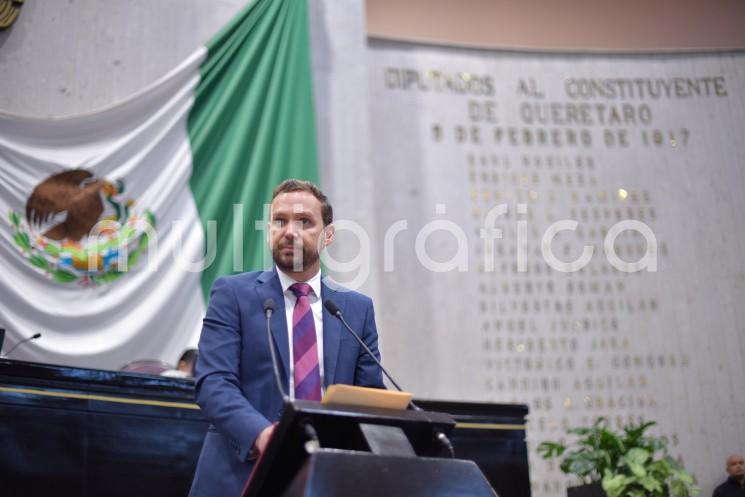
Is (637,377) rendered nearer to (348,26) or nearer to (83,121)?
(348,26)

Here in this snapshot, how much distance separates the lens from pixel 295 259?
2025 millimetres

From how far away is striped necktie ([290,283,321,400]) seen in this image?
6.25ft

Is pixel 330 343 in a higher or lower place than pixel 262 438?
higher

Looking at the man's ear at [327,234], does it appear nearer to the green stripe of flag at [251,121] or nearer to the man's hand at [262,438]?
the man's hand at [262,438]

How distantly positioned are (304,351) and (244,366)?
0.15m

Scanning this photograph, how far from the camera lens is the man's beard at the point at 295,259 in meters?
2.02

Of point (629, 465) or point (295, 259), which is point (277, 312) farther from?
point (629, 465)

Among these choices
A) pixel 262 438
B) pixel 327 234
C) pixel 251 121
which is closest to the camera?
pixel 262 438

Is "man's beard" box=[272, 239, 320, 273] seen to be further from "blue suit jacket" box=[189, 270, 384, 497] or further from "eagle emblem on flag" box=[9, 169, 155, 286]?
"eagle emblem on flag" box=[9, 169, 155, 286]

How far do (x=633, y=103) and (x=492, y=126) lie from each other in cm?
124

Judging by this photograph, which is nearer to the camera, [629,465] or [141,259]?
[629,465]

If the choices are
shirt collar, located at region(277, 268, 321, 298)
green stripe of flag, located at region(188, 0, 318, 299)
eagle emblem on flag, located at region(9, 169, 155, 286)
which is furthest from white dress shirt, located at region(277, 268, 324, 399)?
eagle emblem on flag, located at region(9, 169, 155, 286)

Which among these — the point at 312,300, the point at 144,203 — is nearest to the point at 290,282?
the point at 312,300

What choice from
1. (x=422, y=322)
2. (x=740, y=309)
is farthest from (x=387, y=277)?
(x=740, y=309)
